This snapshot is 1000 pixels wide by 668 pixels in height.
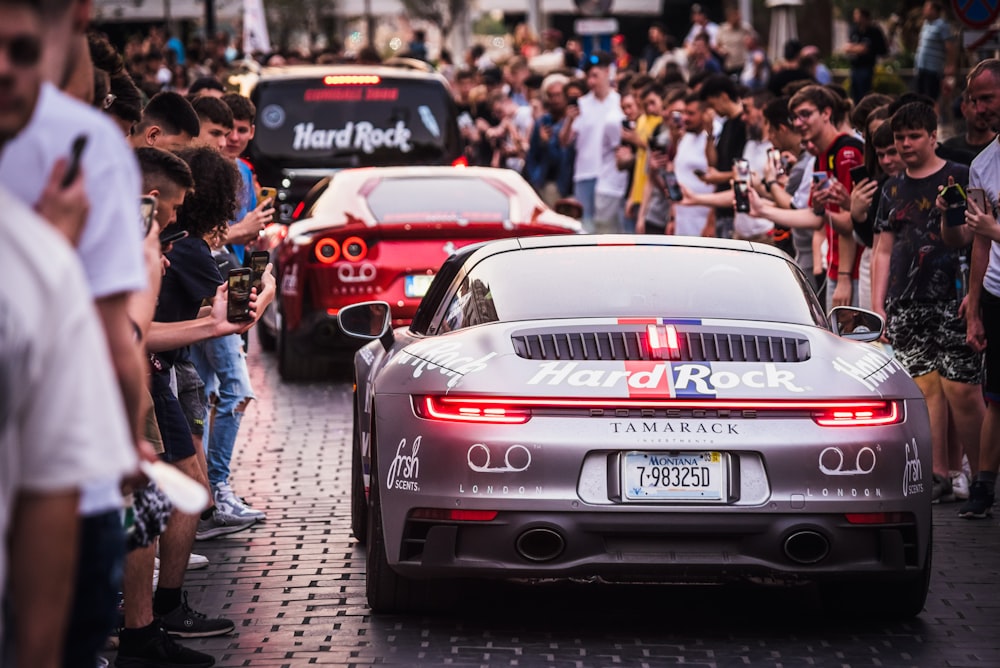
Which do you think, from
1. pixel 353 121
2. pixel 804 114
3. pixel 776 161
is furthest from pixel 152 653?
pixel 353 121

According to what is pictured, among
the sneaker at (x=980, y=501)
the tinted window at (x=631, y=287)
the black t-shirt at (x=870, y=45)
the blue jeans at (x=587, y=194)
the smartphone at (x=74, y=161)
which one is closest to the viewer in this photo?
the smartphone at (x=74, y=161)

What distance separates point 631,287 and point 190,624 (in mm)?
1910

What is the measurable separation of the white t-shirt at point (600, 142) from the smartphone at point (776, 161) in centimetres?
725

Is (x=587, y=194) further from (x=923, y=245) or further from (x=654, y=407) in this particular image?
(x=654, y=407)

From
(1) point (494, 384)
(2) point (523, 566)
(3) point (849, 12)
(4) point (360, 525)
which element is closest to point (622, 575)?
(2) point (523, 566)

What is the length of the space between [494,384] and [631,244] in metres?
1.31

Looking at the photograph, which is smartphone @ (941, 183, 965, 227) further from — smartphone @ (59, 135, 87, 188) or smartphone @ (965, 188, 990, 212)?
smartphone @ (59, 135, 87, 188)

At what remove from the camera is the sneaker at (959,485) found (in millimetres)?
9016

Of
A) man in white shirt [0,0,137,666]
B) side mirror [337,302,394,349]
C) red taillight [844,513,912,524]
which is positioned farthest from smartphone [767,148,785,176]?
man in white shirt [0,0,137,666]

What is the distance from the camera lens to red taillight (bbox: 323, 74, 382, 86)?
16531mm

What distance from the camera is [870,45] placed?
101 feet

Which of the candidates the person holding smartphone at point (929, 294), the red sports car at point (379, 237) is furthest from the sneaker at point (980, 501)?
the red sports car at point (379, 237)

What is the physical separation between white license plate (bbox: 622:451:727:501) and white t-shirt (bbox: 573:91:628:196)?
13638 millimetres

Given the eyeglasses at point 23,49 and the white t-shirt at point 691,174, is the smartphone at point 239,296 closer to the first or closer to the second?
the eyeglasses at point 23,49
